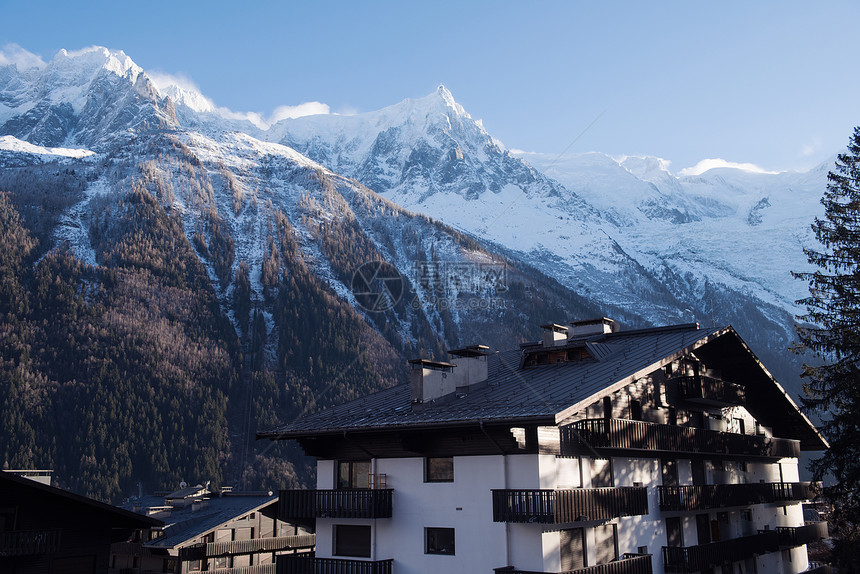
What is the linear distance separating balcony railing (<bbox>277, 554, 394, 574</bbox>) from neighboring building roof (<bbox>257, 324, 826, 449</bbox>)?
4682 millimetres

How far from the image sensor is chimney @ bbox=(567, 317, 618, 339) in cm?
3528

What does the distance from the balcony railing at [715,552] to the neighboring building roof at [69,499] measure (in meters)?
19.7

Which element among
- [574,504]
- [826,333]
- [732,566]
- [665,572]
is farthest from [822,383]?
[574,504]

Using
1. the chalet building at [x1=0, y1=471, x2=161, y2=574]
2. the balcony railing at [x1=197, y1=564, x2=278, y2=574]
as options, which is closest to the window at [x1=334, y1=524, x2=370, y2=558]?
the chalet building at [x1=0, y1=471, x2=161, y2=574]

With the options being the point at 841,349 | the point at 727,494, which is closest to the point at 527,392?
the point at 727,494

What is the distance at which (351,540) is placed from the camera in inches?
1153

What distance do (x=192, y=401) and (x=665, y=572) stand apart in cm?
12606

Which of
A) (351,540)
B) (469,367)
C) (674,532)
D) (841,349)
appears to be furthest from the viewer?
(841,349)

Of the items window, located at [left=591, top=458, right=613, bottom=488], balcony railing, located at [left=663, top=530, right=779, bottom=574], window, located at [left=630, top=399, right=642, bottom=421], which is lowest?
balcony railing, located at [left=663, top=530, right=779, bottom=574]

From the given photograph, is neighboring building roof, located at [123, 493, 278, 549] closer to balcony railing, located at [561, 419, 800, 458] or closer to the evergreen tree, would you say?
balcony railing, located at [561, 419, 800, 458]

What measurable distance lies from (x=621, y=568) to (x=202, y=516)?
37880mm

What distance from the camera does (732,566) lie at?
3525cm

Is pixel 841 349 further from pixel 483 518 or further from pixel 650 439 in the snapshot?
pixel 483 518

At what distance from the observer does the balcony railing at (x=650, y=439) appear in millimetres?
25750
